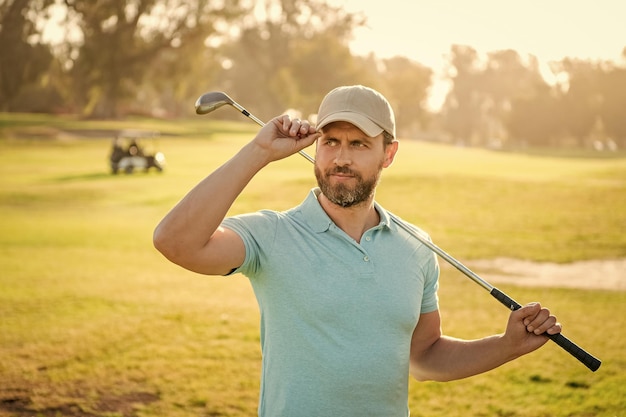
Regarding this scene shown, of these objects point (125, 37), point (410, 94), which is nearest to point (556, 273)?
point (125, 37)

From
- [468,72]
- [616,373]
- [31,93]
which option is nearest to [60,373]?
[616,373]

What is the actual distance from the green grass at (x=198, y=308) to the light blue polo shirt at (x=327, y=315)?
298cm

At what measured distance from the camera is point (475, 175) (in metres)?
28.0

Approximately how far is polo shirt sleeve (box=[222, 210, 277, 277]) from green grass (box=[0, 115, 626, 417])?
10.1 ft

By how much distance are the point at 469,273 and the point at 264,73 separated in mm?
84207

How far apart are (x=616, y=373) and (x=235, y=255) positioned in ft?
17.3

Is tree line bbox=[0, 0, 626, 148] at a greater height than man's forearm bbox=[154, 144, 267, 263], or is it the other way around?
tree line bbox=[0, 0, 626, 148]

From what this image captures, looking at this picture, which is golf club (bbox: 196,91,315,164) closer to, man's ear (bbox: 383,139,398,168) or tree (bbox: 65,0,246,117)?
man's ear (bbox: 383,139,398,168)

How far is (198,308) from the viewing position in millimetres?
9453

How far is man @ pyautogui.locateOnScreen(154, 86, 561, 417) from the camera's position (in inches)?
118

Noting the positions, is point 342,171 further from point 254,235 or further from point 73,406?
point 73,406

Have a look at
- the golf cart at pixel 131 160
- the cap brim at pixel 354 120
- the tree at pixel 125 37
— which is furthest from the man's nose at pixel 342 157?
the tree at pixel 125 37

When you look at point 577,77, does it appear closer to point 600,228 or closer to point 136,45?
point 136,45

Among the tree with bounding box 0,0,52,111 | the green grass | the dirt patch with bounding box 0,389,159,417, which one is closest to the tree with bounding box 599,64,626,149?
the tree with bounding box 0,0,52,111
